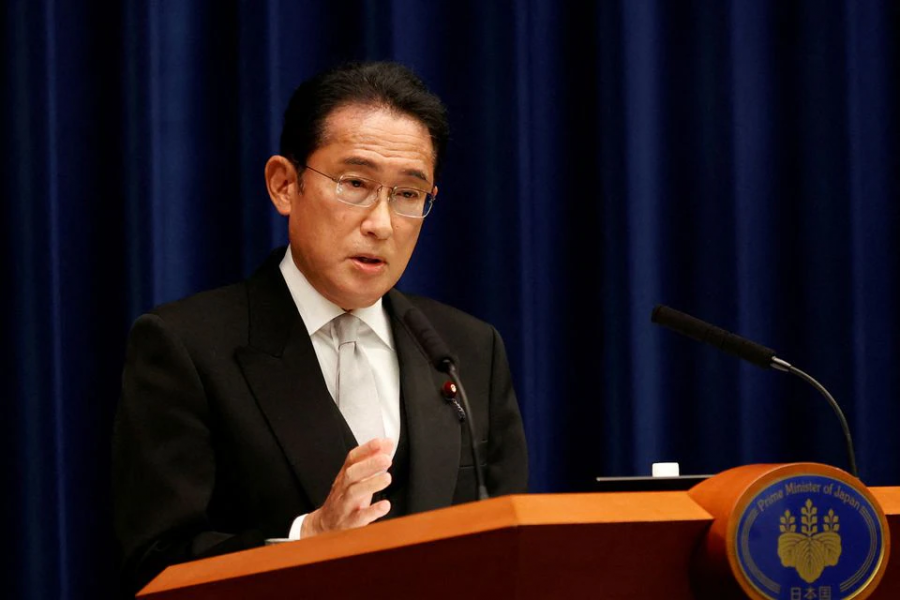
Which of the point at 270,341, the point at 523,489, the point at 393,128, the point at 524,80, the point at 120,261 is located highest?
the point at 524,80

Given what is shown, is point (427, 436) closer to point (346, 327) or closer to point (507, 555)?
point (346, 327)

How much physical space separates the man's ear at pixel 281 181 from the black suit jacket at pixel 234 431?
0.15 m

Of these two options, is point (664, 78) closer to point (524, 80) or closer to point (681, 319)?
point (524, 80)

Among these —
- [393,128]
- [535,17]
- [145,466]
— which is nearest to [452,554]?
[145,466]

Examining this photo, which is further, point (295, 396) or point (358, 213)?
point (358, 213)

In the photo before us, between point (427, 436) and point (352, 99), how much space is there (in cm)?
57

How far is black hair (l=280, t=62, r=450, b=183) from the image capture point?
1.87 metres

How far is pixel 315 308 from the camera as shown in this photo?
1.85 meters

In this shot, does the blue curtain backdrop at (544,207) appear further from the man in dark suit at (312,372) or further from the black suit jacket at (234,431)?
the black suit jacket at (234,431)

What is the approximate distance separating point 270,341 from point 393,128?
0.40 meters

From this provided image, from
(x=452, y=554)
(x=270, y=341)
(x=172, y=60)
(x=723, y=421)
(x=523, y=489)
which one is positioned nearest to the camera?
(x=452, y=554)

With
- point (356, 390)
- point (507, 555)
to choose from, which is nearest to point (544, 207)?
point (356, 390)

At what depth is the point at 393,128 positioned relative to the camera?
6.09 feet

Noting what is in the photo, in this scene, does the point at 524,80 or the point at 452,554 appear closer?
the point at 452,554
